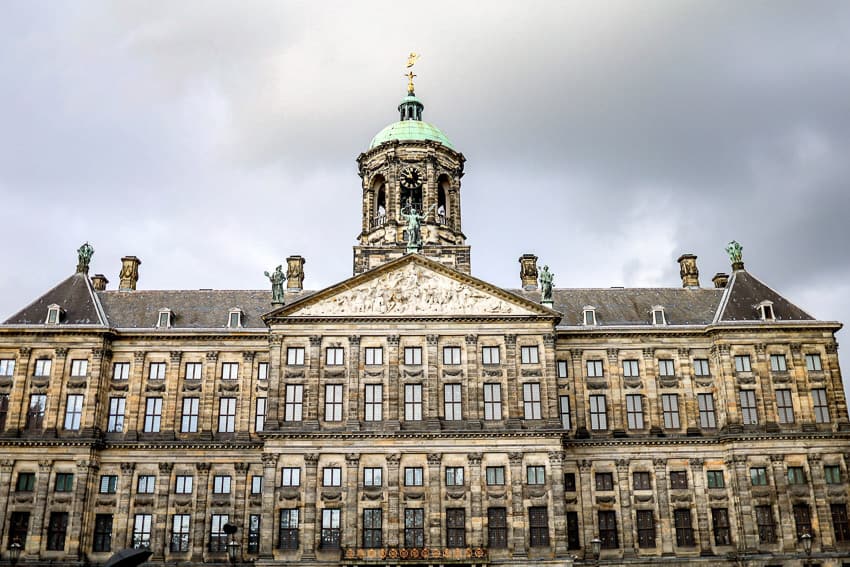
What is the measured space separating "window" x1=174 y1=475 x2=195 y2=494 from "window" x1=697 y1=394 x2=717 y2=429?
30363mm

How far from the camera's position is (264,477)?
145ft

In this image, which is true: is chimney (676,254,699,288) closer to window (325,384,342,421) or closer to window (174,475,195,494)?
window (325,384,342,421)

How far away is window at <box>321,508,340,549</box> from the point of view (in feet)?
142

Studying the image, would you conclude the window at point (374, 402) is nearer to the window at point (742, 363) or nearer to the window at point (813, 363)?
the window at point (742, 363)

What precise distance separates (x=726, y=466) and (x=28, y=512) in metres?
40.1

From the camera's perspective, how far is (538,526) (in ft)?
143

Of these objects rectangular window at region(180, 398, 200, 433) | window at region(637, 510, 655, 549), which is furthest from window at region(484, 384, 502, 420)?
rectangular window at region(180, 398, 200, 433)

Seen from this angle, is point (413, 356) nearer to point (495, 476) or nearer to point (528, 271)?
point (495, 476)

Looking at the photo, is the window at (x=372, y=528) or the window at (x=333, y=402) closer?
the window at (x=372, y=528)

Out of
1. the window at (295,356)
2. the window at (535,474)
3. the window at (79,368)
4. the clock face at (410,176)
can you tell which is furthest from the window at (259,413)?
the clock face at (410,176)

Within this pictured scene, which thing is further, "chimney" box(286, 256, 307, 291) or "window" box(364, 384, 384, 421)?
"chimney" box(286, 256, 307, 291)

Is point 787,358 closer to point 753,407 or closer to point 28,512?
point 753,407

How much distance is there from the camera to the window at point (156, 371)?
49597 mm

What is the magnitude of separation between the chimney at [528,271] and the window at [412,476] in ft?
55.0
